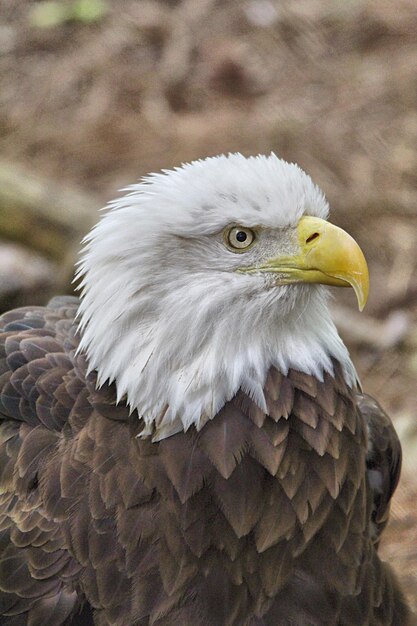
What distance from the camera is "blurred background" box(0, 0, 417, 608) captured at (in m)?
5.61

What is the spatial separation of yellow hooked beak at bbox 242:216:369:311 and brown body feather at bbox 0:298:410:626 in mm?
303

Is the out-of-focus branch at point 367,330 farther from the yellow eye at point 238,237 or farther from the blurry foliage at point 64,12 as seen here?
the blurry foliage at point 64,12

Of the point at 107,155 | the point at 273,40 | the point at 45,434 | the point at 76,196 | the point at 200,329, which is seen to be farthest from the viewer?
the point at 273,40

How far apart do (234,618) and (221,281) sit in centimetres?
103

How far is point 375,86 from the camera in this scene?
24.1ft

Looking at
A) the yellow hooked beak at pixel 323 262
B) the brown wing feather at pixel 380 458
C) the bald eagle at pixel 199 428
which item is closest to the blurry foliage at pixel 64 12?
the brown wing feather at pixel 380 458

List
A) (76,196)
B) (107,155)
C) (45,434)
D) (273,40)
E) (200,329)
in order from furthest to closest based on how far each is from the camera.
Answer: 1. (273,40)
2. (107,155)
3. (76,196)
4. (45,434)
5. (200,329)

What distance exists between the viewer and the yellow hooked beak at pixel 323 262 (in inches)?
105

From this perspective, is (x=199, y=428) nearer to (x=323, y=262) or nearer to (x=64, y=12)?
(x=323, y=262)

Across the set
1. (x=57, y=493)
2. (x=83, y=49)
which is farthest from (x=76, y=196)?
(x=57, y=493)

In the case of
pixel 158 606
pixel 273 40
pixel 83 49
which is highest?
pixel 273 40

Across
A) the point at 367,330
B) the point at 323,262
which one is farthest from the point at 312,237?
the point at 367,330

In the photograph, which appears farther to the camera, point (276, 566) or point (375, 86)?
point (375, 86)

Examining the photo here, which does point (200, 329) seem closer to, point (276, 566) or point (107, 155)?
point (276, 566)
